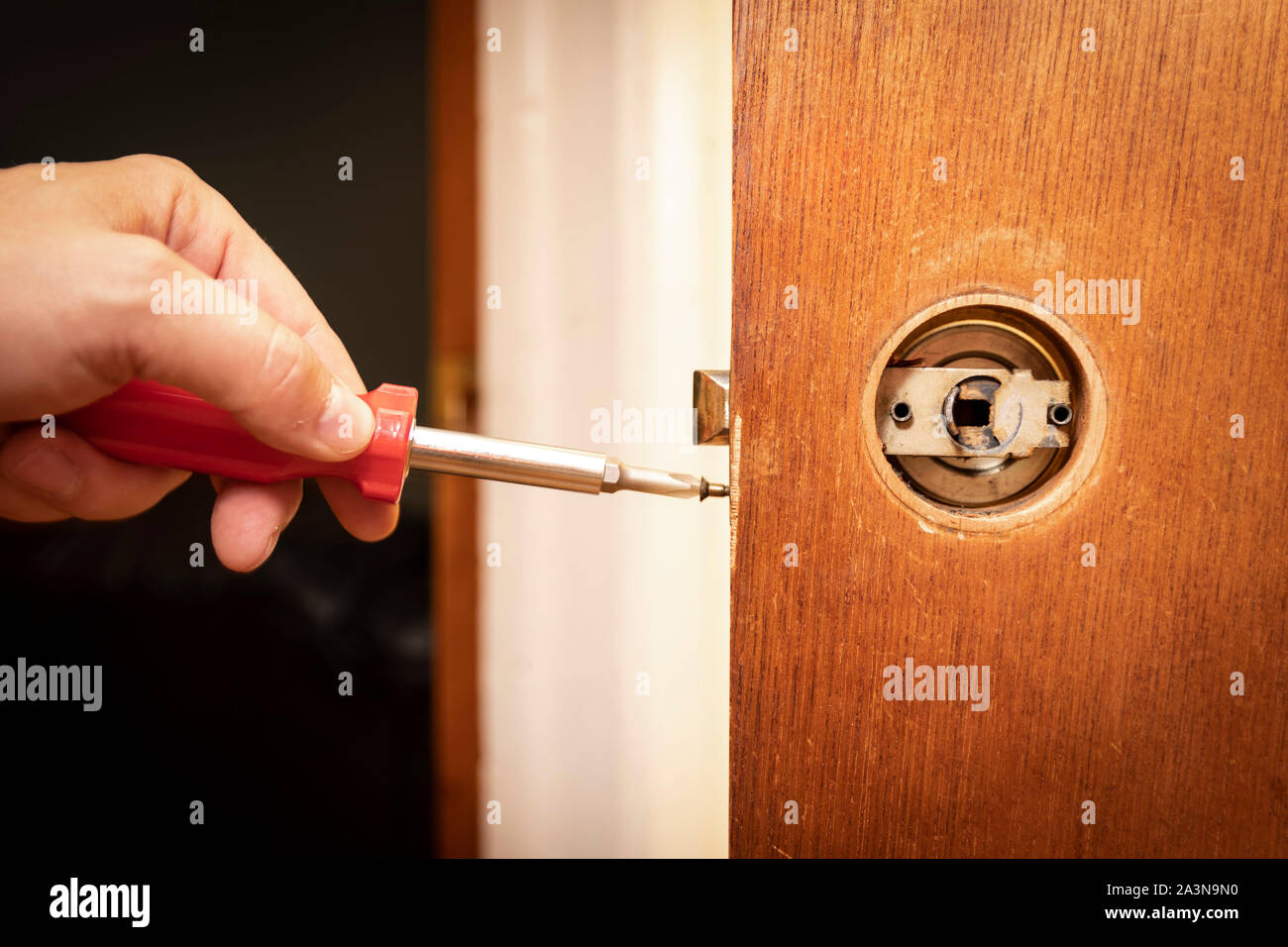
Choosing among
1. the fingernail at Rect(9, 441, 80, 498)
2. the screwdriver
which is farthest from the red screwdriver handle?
the fingernail at Rect(9, 441, 80, 498)

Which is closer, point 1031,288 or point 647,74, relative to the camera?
point 1031,288

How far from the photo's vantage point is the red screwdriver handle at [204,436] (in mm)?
300

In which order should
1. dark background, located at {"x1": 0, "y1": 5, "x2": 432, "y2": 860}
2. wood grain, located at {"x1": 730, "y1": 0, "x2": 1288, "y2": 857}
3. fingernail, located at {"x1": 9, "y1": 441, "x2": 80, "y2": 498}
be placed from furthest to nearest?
dark background, located at {"x1": 0, "y1": 5, "x2": 432, "y2": 860} < fingernail, located at {"x1": 9, "y1": 441, "x2": 80, "y2": 498} < wood grain, located at {"x1": 730, "y1": 0, "x2": 1288, "y2": 857}

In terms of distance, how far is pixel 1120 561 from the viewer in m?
0.23

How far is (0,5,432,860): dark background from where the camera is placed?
0.58 metres

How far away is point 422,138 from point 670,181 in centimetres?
27

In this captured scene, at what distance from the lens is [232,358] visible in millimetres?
311

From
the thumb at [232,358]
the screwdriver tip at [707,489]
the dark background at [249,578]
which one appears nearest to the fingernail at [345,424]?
the thumb at [232,358]

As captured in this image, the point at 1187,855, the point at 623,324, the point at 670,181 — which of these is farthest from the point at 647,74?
the point at 1187,855

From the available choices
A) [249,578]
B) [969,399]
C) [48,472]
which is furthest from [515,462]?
[249,578]

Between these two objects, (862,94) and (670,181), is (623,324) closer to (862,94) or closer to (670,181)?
(670,181)

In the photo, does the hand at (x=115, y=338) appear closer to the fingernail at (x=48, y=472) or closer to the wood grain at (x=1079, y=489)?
the fingernail at (x=48, y=472)

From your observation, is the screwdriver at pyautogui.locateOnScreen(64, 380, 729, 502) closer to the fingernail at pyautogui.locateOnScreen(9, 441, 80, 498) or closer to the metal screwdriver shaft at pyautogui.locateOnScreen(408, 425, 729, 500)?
the metal screwdriver shaft at pyautogui.locateOnScreen(408, 425, 729, 500)

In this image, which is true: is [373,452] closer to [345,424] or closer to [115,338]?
[345,424]
